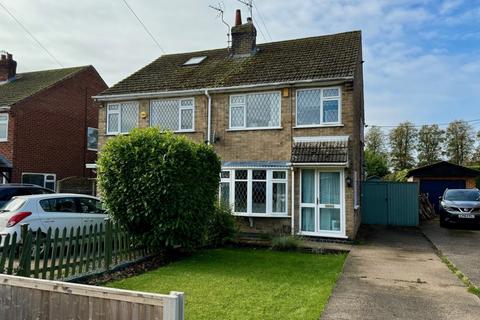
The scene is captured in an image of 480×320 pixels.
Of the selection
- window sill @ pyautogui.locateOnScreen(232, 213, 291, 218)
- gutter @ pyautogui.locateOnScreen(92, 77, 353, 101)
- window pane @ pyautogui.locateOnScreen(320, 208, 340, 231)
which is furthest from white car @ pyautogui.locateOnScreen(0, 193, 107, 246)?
window pane @ pyautogui.locateOnScreen(320, 208, 340, 231)

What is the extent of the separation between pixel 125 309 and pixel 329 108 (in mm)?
10849

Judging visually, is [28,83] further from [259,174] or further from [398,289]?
[398,289]

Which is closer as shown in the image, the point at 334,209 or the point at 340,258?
the point at 340,258

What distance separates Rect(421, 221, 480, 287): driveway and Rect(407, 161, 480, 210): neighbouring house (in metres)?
5.95

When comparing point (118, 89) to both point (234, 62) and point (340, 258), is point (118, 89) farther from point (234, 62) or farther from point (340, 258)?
point (340, 258)

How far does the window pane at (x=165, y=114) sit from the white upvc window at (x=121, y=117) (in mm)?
867

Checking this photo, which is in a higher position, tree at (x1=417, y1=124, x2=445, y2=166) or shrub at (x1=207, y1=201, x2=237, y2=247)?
tree at (x1=417, y1=124, x2=445, y2=166)

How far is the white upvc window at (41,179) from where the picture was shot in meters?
19.5

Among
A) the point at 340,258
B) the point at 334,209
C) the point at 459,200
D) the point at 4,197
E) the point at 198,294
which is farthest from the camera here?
the point at 459,200

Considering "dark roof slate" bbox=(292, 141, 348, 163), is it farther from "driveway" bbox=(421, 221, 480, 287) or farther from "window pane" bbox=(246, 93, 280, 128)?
"driveway" bbox=(421, 221, 480, 287)

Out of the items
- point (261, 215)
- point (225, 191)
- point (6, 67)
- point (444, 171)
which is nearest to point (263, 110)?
point (225, 191)

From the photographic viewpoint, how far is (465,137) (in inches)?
A: 1652

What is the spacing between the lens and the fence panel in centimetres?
321

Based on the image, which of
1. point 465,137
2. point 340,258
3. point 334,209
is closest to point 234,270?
point 340,258
